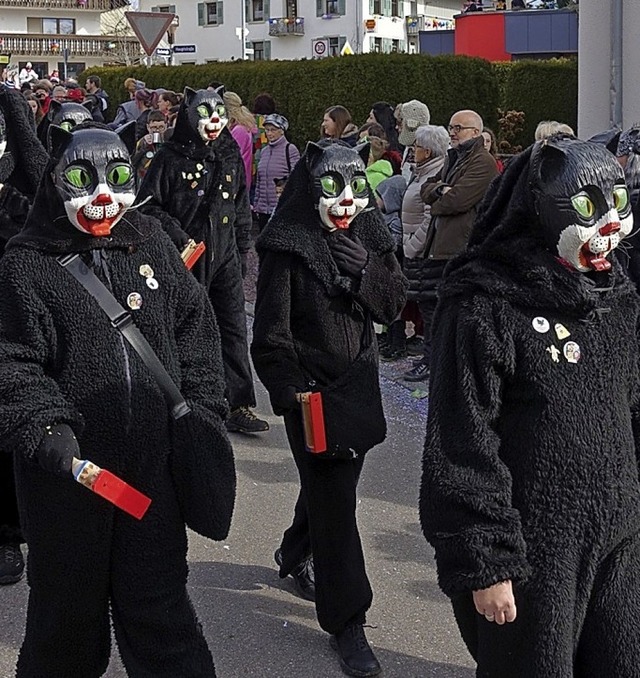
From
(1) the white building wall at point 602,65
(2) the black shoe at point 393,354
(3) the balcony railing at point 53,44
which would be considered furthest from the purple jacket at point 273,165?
(3) the balcony railing at point 53,44

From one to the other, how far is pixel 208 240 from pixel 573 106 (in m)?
16.3

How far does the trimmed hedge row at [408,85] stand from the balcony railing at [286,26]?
43.7 meters

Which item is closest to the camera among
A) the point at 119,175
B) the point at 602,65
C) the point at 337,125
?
the point at 119,175

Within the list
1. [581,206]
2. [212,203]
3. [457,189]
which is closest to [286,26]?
[457,189]

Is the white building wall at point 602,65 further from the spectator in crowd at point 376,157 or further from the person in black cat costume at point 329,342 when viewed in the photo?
the person in black cat costume at point 329,342

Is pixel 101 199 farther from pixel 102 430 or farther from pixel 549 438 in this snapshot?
pixel 549 438

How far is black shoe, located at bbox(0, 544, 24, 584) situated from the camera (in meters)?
4.95

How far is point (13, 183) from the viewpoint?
206 inches

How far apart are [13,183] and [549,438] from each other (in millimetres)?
3215

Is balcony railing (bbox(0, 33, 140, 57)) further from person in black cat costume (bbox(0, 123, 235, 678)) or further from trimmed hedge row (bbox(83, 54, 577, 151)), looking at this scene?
person in black cat costume (bbox(0, 123, 235, 678))

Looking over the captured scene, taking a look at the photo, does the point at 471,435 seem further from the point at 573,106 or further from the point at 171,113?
the point at 573,106

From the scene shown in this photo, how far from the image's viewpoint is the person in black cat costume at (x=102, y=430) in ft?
10.6

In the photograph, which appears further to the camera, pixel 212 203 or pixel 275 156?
pixel 275 156

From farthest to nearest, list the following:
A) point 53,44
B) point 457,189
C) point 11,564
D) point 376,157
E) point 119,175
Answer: point 53,44, point 376,157, point 457,189, point 11,564, point 119,175
